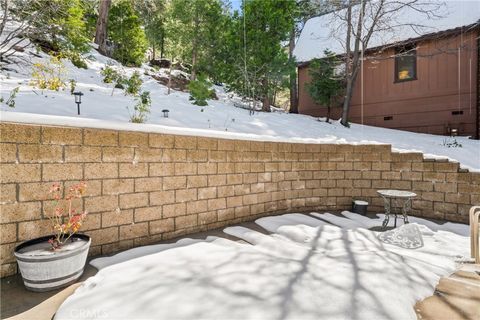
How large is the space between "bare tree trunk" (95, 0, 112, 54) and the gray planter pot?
14353 mm

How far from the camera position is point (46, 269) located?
7.22 feet

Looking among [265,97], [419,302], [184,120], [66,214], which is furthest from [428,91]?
[66,214]

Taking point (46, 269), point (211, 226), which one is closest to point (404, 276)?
point (211, 226)

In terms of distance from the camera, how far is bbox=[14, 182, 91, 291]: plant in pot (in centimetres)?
218

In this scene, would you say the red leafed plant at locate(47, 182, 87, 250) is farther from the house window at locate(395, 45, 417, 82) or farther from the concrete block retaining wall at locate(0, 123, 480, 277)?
the house window at locate(395, 45, 417, 82)

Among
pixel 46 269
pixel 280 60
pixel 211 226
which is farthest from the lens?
pixel 280 60

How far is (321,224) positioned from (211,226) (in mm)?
1941

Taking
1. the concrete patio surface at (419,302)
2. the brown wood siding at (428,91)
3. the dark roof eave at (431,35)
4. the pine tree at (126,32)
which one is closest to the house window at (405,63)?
the brown wood siding at (428,91)

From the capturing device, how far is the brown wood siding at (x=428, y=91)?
30.5 feet

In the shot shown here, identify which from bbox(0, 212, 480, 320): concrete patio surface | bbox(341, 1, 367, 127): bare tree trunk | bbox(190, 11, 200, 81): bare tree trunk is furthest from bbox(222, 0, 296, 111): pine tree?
bbox(0, 212, 480, 320): concrete patio surface

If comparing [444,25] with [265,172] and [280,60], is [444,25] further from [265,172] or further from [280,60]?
[265,172]

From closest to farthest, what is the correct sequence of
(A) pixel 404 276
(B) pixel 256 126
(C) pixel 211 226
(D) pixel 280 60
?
(A) pixel 404 276
(C) pixel 211 226
(B) pixel 256 126
(D) pixel 280 60

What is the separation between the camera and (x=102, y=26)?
44.8ft

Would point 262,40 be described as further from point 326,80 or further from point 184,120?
point 184,120
